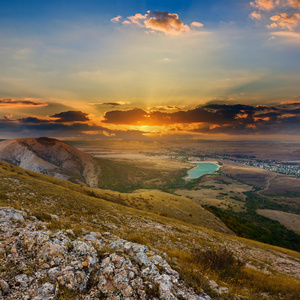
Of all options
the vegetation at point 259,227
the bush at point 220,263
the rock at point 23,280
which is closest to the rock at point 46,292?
the rock at point 23,280

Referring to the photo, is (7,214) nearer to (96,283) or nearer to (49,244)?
(49,244)

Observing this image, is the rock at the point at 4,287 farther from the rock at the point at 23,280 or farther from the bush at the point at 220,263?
the bush at the point at 220,263

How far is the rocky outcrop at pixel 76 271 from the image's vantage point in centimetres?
556

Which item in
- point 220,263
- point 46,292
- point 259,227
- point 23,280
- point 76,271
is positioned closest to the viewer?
point 46,292

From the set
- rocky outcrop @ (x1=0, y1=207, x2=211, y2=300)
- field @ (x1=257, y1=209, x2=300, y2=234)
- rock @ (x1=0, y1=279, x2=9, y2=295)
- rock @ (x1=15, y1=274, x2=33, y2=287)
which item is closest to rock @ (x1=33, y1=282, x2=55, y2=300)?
rocky outcrop @ (x1=0, y1=207, x2=211, y2=300)

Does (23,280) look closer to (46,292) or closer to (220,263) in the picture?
(46,292)

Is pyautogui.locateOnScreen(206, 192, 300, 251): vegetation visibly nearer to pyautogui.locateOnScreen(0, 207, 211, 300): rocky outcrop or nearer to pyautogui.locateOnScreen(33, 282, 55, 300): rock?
pyautogui.locateOnScreen(0, 207, 211, 300): rocky outcrop

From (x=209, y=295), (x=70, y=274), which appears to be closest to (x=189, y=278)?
(x=209, y=295)

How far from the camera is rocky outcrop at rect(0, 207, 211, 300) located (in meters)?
5.56

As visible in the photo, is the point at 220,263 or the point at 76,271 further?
the point at 220,263

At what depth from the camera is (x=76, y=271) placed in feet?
21.1

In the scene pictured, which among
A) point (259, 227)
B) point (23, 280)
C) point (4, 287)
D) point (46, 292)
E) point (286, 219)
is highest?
point (4, 287)

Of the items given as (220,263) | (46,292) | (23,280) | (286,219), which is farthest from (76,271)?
(286,219)

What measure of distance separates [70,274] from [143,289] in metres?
2.98
